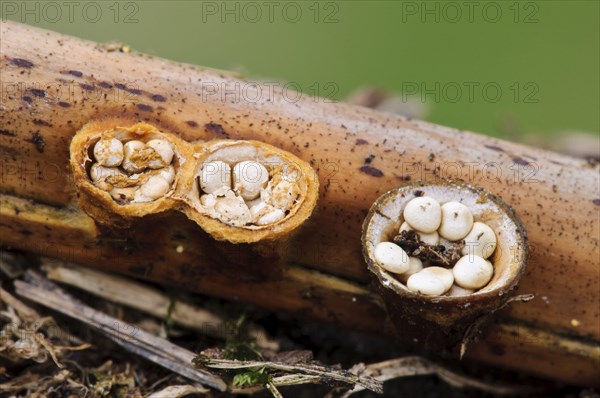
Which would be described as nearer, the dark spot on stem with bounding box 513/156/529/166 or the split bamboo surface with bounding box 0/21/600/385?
the split bamboo surface with bounding box 0/21/600/385

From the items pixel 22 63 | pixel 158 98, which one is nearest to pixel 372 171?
pixel 158 98

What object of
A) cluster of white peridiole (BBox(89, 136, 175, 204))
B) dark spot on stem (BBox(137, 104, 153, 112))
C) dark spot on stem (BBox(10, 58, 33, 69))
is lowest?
cluster of white peridiole (BBox(89, 136, 175, 204))

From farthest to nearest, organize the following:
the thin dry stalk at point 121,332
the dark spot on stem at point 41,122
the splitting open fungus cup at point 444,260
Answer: the thin dry stalk at point 121,332 < the dark spot on stem at point 41,122 < the splitting open fungus cup at point 444,260

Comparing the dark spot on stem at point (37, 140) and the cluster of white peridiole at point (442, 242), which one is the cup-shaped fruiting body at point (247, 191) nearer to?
the cluster of white peridiole at point (442, 242)

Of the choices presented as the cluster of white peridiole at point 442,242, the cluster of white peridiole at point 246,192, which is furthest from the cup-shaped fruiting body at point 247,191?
the cluster of white peridiole at point 442,242

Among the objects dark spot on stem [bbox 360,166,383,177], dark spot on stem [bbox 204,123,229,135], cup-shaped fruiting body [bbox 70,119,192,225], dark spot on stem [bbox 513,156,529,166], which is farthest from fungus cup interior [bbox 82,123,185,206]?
dark spot on stem [bbox 513,156,529,166]

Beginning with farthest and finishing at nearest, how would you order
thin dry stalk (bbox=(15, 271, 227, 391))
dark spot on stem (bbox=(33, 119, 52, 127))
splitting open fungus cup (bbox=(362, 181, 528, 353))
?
1. thin dry stalk (bbox=(15, 271, 227, 391))
2. dark spot on stem (bbox=(33, 119, 52, 127))
3. splitting open fungus cup (bbox=(362, 181, 528, 353))

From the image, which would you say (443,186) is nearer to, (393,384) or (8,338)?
(393,384)

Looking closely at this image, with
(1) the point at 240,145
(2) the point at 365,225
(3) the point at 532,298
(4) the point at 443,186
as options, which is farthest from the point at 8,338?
(3) the point at 532,298

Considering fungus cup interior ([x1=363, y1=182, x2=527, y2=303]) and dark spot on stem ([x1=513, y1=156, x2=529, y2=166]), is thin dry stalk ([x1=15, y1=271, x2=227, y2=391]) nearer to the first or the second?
fungus cup interior ([x1=363, y1=182, x2=527, y2=303])
